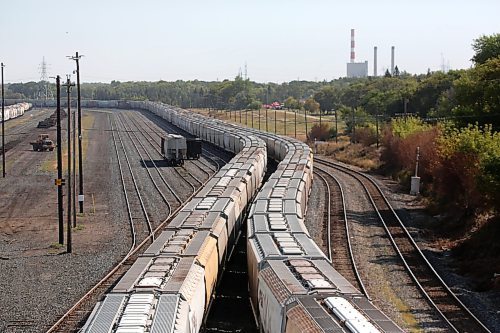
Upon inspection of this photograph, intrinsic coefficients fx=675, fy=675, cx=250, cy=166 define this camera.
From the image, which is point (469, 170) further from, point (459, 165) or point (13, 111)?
point (13, 111)

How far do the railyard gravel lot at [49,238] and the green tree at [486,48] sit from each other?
31.4 m

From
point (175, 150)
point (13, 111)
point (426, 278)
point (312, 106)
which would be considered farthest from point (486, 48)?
point (312, 106)

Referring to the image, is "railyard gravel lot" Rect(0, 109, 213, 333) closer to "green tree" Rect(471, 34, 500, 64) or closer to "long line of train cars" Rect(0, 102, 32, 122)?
"green tree" Rect(471, 34, 500, 64)

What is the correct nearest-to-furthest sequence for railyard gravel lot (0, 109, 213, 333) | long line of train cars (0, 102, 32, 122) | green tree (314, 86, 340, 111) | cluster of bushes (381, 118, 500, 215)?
1. railyard gravel lot (0, 109, 213, 333)
2. cluster of bushes (381, 118, 500, 215)
3. long line of train cars (0, 102, 32, 122)
4. green tree (314, 86, 340, 111)

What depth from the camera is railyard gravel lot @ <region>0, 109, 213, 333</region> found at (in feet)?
78.8

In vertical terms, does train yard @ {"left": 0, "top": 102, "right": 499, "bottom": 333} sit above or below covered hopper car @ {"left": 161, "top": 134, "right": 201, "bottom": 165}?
below

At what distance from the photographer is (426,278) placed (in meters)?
27.7

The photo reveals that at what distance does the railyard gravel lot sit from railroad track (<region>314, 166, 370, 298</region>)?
9.70 meters

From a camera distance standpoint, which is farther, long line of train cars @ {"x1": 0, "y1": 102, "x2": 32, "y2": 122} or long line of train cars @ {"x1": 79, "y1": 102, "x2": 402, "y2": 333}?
long line of train cars @ {"x1": 0, "y1": 102, "x2": 32, "y2": 122}

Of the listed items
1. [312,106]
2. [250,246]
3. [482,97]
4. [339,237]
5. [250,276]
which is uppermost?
[312,106]

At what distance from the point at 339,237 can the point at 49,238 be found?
1506 cm

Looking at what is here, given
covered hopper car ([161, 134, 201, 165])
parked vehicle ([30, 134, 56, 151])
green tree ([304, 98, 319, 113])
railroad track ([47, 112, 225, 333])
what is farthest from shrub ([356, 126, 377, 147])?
green tree ([304, 98, 319, 113])

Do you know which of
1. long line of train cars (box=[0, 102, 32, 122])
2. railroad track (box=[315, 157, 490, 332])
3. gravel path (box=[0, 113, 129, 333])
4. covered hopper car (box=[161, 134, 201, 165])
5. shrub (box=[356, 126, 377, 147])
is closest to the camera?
railroad track (box=[315, 157, 490, 332])

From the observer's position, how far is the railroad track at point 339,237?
90.4ft
